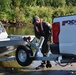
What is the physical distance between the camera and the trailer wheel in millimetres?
10374

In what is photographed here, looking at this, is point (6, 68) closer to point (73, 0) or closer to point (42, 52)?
point (42, 52)

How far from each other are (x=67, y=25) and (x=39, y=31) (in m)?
2.09

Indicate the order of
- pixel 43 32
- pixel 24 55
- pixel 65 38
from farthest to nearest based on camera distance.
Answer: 1. pixel 43 32
2. pixel 24 55
3. pixel 65 38

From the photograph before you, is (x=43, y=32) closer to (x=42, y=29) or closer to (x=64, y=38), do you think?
(x=42, y=29)

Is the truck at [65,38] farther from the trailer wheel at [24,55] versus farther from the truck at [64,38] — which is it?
the trailer wheel at [24,55]

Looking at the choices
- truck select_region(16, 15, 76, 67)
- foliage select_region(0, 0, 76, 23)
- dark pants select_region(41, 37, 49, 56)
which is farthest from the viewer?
foliage select_region(0, 0, 76, 23)

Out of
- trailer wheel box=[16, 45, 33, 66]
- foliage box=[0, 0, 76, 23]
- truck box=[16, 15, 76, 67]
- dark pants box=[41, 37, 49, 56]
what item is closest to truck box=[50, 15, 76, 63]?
truck box=[16, 15, 76, 67]

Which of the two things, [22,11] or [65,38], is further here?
[22,11]

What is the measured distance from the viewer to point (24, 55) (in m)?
10.5

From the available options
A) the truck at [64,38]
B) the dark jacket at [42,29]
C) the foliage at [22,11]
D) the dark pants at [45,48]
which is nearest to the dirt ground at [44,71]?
the dark pants at [45,48]

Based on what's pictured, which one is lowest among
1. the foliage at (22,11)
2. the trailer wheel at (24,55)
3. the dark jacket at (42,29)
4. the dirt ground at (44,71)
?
the foliage at (22,11)

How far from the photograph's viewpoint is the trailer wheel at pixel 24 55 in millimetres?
10374

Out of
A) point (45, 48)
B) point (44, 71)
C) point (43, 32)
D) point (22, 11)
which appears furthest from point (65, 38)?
point (22, 11)

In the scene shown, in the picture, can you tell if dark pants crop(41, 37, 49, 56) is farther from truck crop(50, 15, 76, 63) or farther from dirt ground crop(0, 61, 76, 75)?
truck crop(50, 15, 76, 63)
